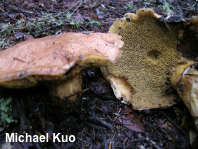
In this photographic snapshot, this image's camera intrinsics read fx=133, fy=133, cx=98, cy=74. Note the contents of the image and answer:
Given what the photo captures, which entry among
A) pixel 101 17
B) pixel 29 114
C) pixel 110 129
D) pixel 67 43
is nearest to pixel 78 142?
pixel 110 129

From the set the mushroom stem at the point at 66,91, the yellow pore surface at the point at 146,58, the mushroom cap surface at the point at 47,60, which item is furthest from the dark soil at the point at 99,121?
the mushroom cap surface at the point at 47,60

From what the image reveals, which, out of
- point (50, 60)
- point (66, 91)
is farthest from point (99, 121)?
point (50, 60)

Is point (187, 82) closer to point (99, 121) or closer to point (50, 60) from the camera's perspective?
point (99, 121)

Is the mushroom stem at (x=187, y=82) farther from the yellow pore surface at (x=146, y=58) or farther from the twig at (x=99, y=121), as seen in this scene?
the twig at (x=99, y=121)

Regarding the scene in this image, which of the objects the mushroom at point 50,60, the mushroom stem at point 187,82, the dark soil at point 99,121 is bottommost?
the dark soil at point 99,121

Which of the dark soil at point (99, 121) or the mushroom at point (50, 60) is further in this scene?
the dark soil at point (99, 121)

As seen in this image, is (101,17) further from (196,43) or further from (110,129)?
(110,129)

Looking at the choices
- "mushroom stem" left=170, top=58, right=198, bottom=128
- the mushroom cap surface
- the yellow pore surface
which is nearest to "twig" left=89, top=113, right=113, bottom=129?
the yellow pore surface

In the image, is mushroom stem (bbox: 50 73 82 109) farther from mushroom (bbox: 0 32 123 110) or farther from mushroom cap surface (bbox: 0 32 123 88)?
mushroom cap surface (bbox: 0 32 123 88)
